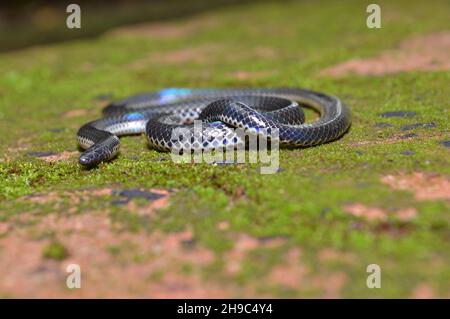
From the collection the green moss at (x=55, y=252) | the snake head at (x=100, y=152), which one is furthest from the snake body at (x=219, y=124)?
the green moss at (x=55, y=252)

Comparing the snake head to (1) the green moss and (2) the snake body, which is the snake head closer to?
(2) the snake body

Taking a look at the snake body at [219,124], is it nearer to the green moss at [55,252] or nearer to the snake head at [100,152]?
the snake head at [100,152]

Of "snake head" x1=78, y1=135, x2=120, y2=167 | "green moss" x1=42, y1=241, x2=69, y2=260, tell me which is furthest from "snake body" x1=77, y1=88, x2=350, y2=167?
"green moss" x1=42, y1=241, x2=69, y2=260

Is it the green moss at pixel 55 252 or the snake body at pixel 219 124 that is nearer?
the green moss at pixel 55 252

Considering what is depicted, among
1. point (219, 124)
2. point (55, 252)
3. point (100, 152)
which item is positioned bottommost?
point (55, 252)

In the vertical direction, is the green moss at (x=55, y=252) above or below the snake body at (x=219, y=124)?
below

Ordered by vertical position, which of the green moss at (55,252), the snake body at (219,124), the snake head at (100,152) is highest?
the snake body at (219,124)

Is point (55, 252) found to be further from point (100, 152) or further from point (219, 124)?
point (219, 124)

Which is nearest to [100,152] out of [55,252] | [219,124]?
[219,124]

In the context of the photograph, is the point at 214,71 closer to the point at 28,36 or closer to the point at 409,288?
the point at 409,288
